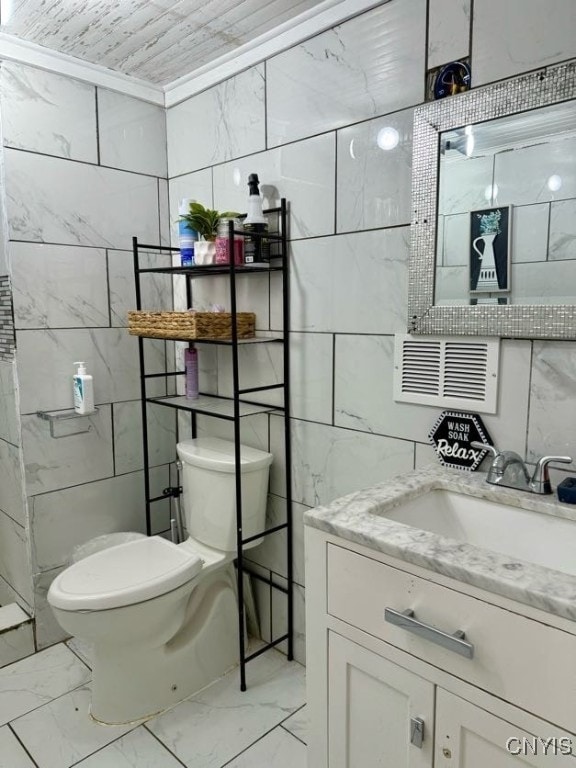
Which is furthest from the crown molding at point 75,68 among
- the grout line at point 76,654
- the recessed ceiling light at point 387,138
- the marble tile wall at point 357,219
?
the grout line at point 76,654

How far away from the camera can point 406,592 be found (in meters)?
0.97

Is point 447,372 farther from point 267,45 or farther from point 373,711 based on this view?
point 267,45

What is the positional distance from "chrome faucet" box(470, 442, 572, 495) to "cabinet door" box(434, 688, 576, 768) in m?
0.48

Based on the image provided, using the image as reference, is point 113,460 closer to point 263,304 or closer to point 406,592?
point 263,304

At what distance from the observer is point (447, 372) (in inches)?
54.7

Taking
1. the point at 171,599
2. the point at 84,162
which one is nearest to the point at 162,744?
the point at 171,599

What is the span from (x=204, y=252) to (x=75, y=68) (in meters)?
0.87

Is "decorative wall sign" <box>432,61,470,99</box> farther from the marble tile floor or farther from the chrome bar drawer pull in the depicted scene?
the marble tile floor

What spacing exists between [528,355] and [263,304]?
36.8 inches

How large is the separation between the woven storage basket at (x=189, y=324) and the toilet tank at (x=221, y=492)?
0.42m

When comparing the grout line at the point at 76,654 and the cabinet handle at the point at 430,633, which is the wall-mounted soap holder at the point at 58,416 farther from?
the cabinet handle at the point at 430,633

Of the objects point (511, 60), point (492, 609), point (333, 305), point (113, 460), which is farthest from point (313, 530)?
point (113, 460)

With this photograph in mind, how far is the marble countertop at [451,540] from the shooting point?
2.65 ft

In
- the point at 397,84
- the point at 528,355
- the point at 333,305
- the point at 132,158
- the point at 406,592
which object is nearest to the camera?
the point at 406,592
